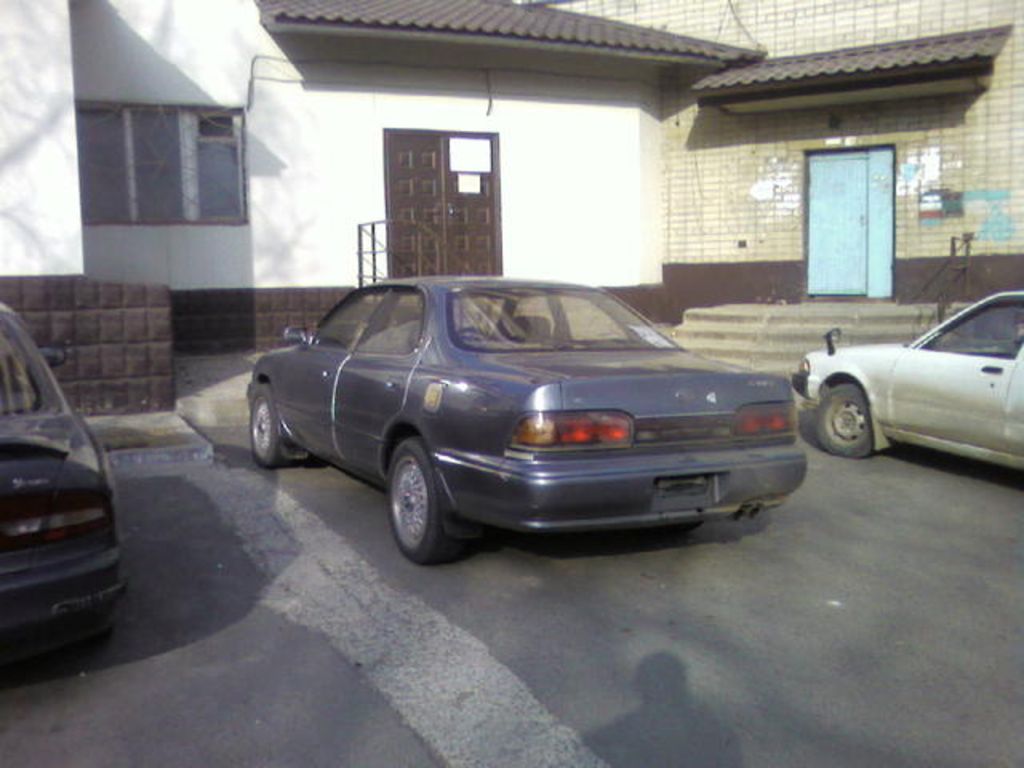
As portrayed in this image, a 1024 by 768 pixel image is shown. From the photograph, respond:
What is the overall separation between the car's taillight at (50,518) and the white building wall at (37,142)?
6.27 meters

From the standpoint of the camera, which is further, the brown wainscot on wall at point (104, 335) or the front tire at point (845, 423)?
the brown wainscot on wall at point (104, 335)

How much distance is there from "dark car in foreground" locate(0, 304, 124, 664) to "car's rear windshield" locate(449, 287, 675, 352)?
2159mm

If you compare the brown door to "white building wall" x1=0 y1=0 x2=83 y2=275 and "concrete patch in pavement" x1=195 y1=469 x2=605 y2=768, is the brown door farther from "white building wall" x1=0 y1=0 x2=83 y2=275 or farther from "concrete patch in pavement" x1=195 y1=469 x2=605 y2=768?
"concrete patch in pavement" x1=195 y1=469 x2=605 y2=768

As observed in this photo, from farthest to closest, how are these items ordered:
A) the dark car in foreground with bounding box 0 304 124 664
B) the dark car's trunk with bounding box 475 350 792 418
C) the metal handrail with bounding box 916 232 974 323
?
the metal handrail with bounding box 916 232 974 323 → the dark car's trunk with bounding box 475 350 792 418 → the dark car in foreground with bounding box 0 304 124 664

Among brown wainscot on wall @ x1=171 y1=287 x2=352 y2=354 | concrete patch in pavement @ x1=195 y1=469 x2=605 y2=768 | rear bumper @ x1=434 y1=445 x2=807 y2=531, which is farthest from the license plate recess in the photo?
brown wainscot on wall @ x1=171 y1=287 x2=352 y2=354

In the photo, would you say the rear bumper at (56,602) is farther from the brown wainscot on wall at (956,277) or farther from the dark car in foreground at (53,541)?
the brown wainscot on wall at (956,277)

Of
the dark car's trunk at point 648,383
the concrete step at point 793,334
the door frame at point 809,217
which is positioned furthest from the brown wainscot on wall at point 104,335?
the door frame at point 809,217

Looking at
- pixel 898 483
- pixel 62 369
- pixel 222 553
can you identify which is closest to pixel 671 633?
pixel 222 553

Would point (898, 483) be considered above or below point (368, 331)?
below

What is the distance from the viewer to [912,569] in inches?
217

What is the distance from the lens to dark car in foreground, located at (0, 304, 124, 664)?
12.0ft

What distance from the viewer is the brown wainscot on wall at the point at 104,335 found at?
940 cm

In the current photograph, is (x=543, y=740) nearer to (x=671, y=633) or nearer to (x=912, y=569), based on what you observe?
(x=671, y=633)

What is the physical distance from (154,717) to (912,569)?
12.3ft
